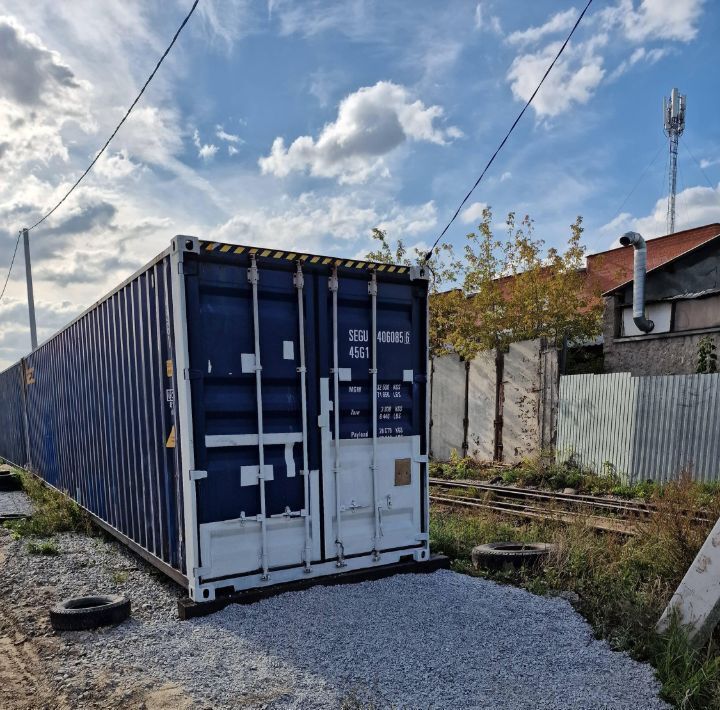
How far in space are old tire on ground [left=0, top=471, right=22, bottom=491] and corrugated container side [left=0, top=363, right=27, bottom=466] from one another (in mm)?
1201

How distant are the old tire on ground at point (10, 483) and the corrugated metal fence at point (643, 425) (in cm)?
1327

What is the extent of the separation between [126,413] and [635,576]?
5.71 meters

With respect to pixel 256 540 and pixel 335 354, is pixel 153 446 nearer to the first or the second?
pixel 256 540

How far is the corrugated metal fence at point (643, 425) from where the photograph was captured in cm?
1128

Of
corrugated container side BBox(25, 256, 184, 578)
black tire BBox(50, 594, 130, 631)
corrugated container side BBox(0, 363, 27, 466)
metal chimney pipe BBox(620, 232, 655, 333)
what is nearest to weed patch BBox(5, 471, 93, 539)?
corrugated container side BBox(25, 256, 184, 578)

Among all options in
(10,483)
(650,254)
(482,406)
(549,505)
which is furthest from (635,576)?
(650,254)

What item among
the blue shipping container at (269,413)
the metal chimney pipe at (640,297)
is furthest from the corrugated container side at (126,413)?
the metal chimney pipe at (640,297)

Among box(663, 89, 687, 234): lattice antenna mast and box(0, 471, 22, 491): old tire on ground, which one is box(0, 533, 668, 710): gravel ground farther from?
box(663, 89, 687, 234): lattice antenna mast

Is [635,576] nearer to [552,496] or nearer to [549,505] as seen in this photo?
[549,505]

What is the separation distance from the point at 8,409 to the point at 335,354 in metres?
16.9

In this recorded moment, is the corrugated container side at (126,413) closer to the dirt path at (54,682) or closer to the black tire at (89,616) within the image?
the black tire at (89,616)

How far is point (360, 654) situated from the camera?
429 cm

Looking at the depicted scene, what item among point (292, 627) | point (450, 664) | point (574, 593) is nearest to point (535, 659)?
point (450, 664)

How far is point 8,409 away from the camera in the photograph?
61.8ft
